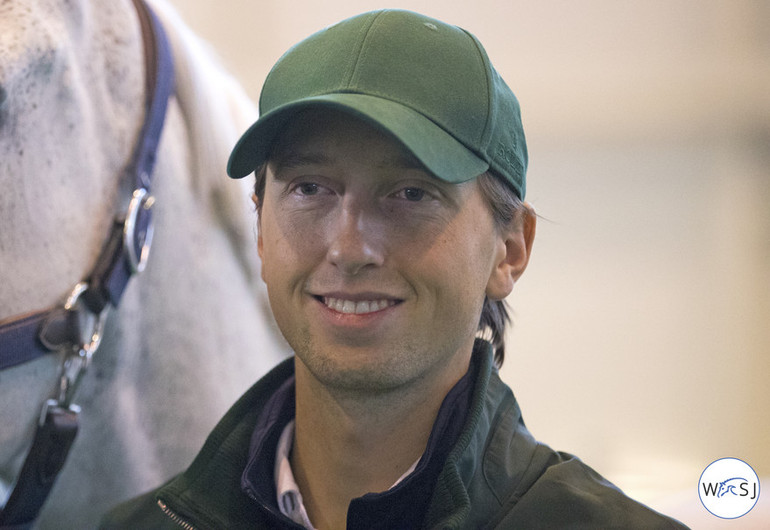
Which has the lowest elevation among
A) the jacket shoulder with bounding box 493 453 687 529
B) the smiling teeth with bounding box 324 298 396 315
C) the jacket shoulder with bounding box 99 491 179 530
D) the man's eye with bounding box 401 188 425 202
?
the jacket shoulder with bounding box 99 491 179 530

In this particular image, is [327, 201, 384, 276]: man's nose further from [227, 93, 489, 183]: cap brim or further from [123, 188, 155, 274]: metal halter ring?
[123, 188, 155, 274]: metal halter ring

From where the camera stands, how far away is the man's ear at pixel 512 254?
69cm

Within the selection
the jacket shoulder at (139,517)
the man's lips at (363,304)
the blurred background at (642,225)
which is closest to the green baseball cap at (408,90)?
the man's lips at (363,304)

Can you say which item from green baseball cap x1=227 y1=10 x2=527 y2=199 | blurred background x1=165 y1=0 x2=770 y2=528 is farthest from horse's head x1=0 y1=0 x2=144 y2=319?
blurred background x1=165 y1=0 x2=770 y2=528

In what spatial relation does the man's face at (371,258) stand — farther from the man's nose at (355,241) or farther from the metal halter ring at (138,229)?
the metal halter ring at (138,229)

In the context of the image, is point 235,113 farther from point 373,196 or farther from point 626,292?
point 626,292

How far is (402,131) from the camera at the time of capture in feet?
1.87

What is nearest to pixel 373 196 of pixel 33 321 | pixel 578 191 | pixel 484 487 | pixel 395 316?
pixel 395 316

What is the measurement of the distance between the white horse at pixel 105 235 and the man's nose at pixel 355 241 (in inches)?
12.5

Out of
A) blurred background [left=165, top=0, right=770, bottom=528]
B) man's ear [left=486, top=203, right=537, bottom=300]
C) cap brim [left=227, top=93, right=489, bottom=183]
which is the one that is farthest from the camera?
blurred background [left=165, top=0, right=770, bottom=528]

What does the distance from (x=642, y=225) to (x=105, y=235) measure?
52.9 inches

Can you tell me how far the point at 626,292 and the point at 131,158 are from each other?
1283 mm

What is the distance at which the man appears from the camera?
1.96 feet

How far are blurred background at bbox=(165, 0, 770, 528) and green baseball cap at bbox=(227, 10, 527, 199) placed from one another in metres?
1.16
